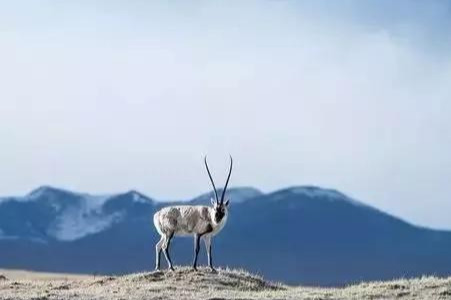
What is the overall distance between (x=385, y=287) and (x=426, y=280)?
1.24 m

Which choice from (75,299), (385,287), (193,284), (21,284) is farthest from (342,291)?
(21,284)

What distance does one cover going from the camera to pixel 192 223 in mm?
32312

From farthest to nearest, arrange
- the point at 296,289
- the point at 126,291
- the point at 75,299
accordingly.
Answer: the point at 296,289
the point at 126,291
the point at 75,299

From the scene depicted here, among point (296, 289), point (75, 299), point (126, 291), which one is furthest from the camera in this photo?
point (296, 289)

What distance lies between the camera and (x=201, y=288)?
3030cm

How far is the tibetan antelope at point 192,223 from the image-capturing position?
32.0 metres

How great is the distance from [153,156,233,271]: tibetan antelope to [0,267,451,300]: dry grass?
763 millimetres

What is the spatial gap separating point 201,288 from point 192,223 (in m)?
2.52

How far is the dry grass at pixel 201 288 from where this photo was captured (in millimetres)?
28781

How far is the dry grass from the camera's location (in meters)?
28.8

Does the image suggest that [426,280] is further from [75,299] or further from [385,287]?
[75,299]

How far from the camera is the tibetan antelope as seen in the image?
3195cm

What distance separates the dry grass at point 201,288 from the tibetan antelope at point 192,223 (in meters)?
0.76

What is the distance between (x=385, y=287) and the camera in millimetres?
30531
